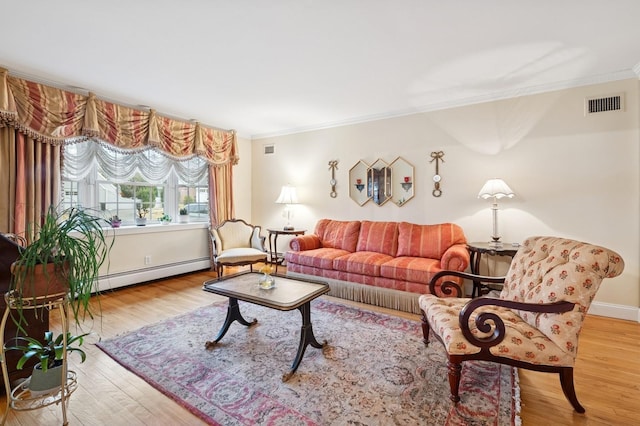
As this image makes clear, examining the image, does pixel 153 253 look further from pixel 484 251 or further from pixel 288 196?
pixel 484 251

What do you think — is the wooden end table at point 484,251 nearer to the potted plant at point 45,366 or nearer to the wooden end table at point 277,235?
the wooden end table at point 277,235

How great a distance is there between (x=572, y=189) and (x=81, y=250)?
4.32 metres

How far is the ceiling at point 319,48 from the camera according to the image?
80.8 inches

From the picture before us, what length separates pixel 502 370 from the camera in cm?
211

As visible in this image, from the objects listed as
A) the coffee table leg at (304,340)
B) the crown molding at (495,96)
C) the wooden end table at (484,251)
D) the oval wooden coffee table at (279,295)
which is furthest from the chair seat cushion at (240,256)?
the wooden end table at (484,251)

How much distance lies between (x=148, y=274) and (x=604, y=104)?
5885 millimetres

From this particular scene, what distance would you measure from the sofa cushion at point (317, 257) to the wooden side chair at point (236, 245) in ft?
1.81

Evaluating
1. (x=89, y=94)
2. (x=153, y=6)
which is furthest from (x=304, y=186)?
(x=153, y=6)

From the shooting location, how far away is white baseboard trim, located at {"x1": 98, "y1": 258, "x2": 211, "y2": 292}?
151 inches

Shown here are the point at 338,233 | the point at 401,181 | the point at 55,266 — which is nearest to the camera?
the point at 55,266

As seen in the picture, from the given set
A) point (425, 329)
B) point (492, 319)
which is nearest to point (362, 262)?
point (425, 329)

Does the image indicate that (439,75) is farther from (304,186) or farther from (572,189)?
(304,186)

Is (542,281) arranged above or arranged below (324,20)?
below

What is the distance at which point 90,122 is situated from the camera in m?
3.43
